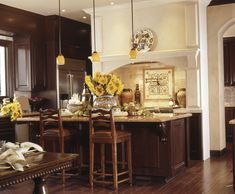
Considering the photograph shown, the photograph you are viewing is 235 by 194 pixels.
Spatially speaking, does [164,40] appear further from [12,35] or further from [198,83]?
[12,35]

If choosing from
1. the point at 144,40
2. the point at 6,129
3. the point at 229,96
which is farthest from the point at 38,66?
the point at 229,96

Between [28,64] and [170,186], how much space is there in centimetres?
427

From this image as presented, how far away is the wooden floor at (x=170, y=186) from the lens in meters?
4.93

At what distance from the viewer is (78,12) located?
825cm

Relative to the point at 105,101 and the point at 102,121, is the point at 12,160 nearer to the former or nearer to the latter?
the point at 102,121

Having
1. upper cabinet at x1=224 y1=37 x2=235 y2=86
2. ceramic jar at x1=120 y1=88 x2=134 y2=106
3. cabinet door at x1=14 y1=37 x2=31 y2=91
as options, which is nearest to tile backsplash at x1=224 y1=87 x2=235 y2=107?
upper cabinet at x1=224 y1=37 x2=235 y2=86

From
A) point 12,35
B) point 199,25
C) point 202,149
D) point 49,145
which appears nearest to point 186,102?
point 202,149

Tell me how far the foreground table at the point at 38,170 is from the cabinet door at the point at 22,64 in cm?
555

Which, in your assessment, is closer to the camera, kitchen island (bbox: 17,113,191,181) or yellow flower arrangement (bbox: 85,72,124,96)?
kitchen island (bbox: 17,113,191,181)

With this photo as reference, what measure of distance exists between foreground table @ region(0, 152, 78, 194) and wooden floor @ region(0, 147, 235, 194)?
2.45 m

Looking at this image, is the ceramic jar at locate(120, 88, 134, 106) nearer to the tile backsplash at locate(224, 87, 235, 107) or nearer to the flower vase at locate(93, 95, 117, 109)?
the flower vase at locate(93, 95, 117, 109)

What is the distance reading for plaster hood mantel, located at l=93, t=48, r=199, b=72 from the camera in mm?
7156

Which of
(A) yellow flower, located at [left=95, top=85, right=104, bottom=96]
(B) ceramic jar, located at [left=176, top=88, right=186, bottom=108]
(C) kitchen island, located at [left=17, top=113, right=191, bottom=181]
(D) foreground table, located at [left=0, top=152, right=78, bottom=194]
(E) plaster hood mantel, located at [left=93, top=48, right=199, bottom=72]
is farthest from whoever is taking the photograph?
(B) ceramic jar, located at [left=176, top=88, right=186, bottom=108]

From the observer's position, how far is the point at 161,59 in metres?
7.46
